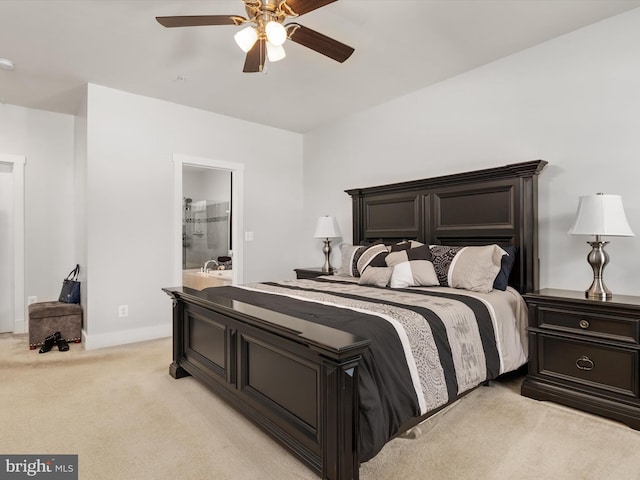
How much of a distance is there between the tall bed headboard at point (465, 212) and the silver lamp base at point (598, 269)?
44 cm

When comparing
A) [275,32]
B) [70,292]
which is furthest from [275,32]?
[70,292]

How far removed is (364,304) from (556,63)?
2.50 metres

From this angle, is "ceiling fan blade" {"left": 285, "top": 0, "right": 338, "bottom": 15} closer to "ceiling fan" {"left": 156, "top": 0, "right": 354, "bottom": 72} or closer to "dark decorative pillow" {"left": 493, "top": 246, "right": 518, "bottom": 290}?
"ceiling fan" {"left": 156, "top": 0, "right": 354, "bottom": 72}

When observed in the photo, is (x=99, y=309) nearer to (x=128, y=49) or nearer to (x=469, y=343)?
(x=128, y=49)

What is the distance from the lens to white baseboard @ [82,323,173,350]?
11.8 feet

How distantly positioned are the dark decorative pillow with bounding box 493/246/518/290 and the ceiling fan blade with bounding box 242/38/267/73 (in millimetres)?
2279

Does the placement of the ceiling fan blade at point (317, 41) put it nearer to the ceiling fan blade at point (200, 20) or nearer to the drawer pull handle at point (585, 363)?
the ceiling fan blade at point (200, 20)

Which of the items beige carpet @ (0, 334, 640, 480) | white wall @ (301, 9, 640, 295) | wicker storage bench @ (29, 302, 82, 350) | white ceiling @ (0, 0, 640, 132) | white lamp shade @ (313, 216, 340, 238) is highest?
white ceiling @ (0, 0, 640, 132)

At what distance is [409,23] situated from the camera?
2633mm

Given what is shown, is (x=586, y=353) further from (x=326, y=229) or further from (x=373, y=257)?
(x=326, y=229)

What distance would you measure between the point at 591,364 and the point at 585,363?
0.10 ft

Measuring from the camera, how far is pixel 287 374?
1.74 m
